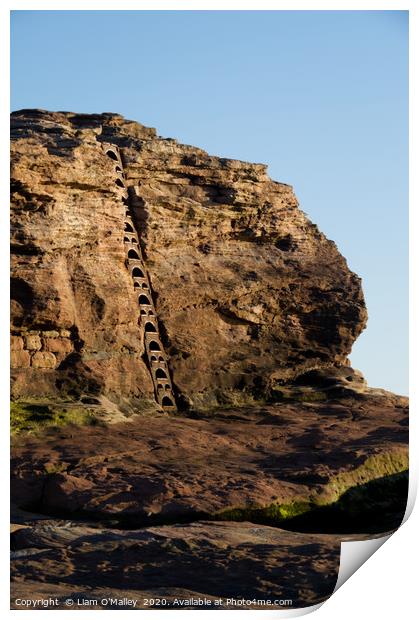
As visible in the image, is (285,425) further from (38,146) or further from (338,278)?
(38,146)

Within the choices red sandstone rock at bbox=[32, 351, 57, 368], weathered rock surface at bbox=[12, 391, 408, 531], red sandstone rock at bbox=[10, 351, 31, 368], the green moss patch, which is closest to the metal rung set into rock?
weathered rock surface at bbox=[12, 391, 408, 531]

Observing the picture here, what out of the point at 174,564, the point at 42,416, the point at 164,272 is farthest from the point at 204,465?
the point at 164,272

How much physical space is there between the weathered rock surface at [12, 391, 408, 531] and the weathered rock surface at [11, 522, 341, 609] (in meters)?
2.14

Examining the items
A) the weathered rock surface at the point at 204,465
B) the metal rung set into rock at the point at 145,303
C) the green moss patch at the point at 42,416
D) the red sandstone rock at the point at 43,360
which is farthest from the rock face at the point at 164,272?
the weathered rock surface at the point at 204,465

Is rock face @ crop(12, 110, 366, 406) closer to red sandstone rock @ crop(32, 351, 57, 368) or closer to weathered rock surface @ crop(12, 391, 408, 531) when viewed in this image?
red sandstone rock @ crop(32, 351, 57, 368)

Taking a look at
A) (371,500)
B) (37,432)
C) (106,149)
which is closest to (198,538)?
(371,500)

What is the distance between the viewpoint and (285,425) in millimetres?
34281

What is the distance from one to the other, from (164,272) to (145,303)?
5.21ft

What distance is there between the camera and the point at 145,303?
3697cm

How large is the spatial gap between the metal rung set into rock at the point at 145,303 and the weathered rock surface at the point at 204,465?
1.96 m

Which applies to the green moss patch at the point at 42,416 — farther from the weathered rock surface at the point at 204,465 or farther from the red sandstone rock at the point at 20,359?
the red sandstone rock at the point at 20,359

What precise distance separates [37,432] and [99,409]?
2547mm

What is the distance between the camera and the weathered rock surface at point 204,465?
991 inches

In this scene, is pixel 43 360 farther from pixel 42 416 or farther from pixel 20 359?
pixel 42 416
